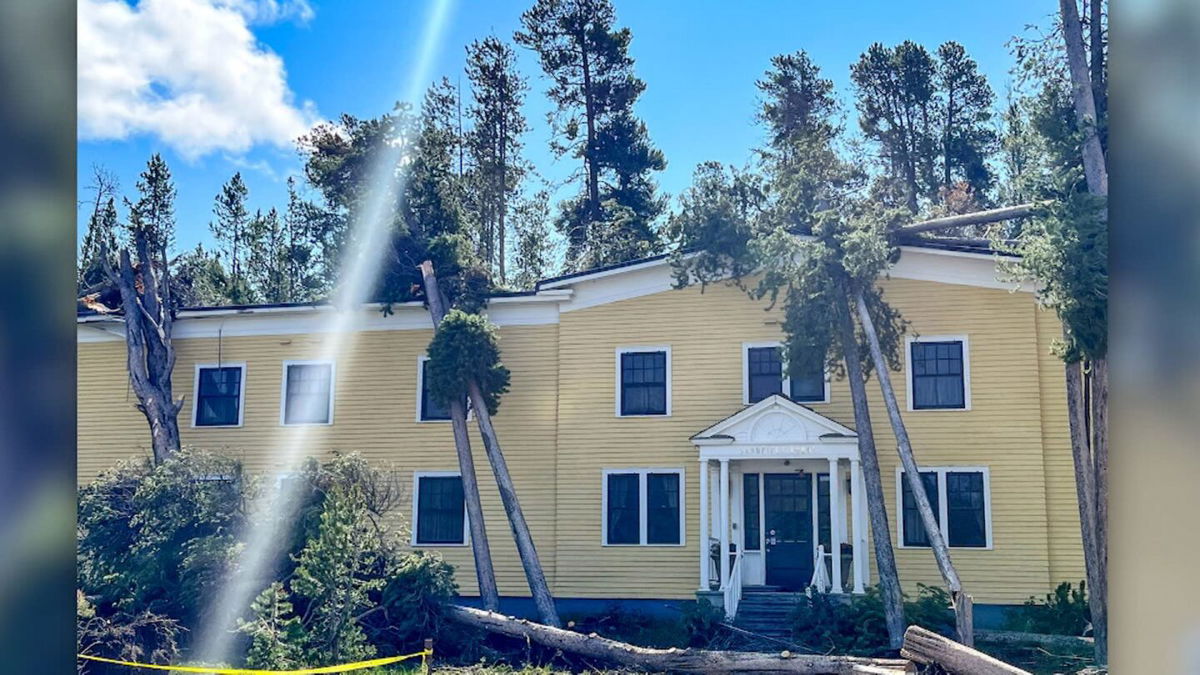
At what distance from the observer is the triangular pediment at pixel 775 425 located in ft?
64.8

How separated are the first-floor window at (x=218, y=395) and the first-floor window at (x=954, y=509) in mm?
14434

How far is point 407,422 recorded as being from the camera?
23.0 metres

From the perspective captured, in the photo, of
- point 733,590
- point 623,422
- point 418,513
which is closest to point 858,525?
point 733,590

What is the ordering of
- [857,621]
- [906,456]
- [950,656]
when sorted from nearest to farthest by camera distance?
[950,656] → [857,621] → [906,456]

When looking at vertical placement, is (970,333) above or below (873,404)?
above

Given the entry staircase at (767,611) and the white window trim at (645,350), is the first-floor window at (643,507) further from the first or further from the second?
the entry staircase at (767,611)

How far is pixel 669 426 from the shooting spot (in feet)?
70.2

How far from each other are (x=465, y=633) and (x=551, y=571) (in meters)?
3.99

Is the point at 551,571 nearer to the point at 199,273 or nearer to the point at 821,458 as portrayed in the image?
the point at 821,458

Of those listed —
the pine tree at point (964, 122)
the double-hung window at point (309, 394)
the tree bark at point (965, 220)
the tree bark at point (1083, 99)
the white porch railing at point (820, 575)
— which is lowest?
the white porch railing at point (820, 575)

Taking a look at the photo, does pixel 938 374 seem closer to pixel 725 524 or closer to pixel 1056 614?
pixel 1056 614

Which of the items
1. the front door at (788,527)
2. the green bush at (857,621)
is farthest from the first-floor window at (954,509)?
the front door at (788,527)

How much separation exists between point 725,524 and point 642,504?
211 centimetres
